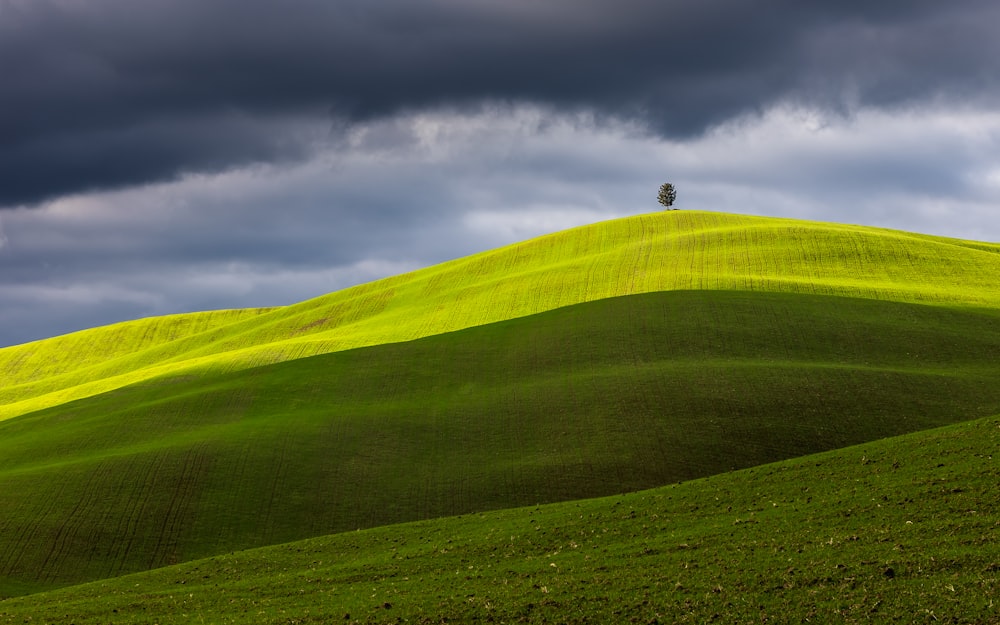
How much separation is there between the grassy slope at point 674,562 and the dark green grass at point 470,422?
813cm

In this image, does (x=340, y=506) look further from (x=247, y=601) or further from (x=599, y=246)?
(x=599, y=246)

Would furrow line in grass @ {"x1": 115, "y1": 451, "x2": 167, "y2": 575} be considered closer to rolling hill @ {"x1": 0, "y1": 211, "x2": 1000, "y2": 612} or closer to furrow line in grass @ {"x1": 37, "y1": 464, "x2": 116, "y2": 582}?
rolling hill @ {"x1": 0, "y1": 211, "x2": 1000, "y2": 612}

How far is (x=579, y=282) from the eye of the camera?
7994 centimetres

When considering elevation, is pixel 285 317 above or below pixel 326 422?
above

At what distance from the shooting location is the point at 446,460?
4812 cm

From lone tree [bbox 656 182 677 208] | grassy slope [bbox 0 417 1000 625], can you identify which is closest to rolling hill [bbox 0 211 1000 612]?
grassy slope [bbox 0 417 1000 625]

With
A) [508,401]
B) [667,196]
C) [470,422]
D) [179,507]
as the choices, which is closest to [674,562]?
[470,422]

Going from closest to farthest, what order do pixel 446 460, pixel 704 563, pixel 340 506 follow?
1. pixel 704 563
2. pixel 340 506
3. pixel 446 460

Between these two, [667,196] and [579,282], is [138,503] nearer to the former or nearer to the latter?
[579,282]

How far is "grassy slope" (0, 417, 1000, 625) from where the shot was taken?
859 inches

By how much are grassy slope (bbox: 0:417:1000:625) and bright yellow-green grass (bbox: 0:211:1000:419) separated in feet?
124

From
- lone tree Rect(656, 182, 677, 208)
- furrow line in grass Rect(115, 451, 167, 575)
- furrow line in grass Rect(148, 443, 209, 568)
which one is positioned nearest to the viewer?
furrow line in grass Rect(148, 443, 209, 568)

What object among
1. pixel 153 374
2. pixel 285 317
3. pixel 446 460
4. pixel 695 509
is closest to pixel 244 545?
pixel 446 460

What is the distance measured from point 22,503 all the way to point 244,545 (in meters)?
12.8
